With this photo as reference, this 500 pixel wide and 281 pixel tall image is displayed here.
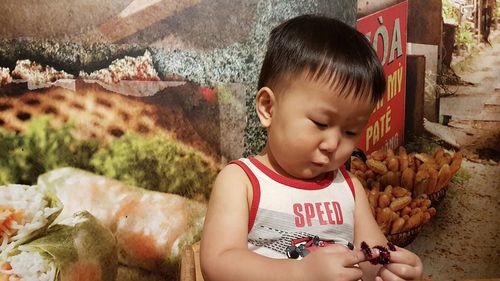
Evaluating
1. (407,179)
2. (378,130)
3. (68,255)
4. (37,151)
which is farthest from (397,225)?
(37,151)

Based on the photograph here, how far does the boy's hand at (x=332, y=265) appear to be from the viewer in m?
1.03

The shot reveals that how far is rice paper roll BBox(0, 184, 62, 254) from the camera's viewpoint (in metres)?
1.58

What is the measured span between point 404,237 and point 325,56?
92 centimetres

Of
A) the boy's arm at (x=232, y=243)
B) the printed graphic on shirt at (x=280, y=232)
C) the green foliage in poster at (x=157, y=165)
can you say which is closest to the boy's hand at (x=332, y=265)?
the boy's arm at (x=232, y=243)

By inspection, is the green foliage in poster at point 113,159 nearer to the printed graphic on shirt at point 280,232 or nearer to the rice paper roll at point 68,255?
the rice paper roll at point 68,255

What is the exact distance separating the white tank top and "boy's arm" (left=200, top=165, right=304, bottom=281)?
0.04 metres

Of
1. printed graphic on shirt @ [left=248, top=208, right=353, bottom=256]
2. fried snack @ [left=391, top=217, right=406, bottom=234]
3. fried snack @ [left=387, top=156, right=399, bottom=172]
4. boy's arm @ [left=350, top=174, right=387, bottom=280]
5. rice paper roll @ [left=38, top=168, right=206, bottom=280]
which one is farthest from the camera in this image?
fried snack @ [left=387, top=156, right=399, bottom=172]

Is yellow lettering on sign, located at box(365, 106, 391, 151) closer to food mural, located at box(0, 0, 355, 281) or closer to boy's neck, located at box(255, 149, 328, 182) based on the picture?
food mural, located at box(0, 0, 355, 281)

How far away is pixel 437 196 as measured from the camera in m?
2.00

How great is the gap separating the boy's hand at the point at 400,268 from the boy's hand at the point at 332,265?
0.10m

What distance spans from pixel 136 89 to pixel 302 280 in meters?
0.91

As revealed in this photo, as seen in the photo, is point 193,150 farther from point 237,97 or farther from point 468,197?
point 468,197

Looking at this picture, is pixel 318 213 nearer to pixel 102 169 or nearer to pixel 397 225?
pixel 397 225

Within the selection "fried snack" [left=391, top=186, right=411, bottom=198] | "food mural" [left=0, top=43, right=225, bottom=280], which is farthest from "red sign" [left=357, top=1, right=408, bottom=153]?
"food mural" [left=0, top=43, right=225, bottom=280]
